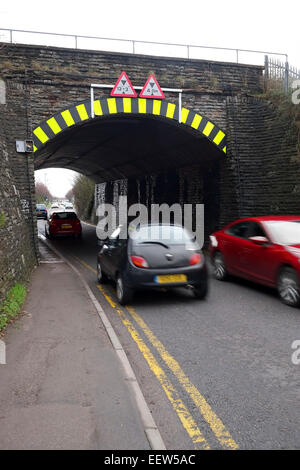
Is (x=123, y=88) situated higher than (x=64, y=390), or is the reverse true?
(x=123, y=88)

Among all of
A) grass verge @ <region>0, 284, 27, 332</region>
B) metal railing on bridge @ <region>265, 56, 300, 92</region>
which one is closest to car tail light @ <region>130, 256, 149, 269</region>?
grass verge @ <region>0, 284, 27, 332</region>

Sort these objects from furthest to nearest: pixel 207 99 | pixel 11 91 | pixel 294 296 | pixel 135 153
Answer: pixel 135 153 < pixel 207 99 < pixel 11 91 < pixel 294 296

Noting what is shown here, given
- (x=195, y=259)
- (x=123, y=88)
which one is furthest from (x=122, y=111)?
(x=195, y=259)

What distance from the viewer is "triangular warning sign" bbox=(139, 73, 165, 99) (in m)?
13.4

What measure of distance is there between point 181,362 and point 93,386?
1.19m

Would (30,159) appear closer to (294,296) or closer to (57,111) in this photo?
(57,111)

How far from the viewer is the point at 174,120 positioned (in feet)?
46.4

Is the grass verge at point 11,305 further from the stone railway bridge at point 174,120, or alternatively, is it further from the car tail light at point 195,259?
the car tail light at point 195,259

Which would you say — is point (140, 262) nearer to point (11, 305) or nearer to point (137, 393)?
point (11, 305)

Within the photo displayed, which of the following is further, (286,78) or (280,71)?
(280,71)

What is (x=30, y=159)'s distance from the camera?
1314 centimetres

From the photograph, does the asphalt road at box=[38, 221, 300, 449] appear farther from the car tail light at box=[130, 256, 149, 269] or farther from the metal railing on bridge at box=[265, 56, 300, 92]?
the metal railing on bridge at box=[265, 56, 300, 92]

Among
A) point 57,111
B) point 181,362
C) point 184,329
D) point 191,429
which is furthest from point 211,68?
point 191,429

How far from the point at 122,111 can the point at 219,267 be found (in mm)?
6706
